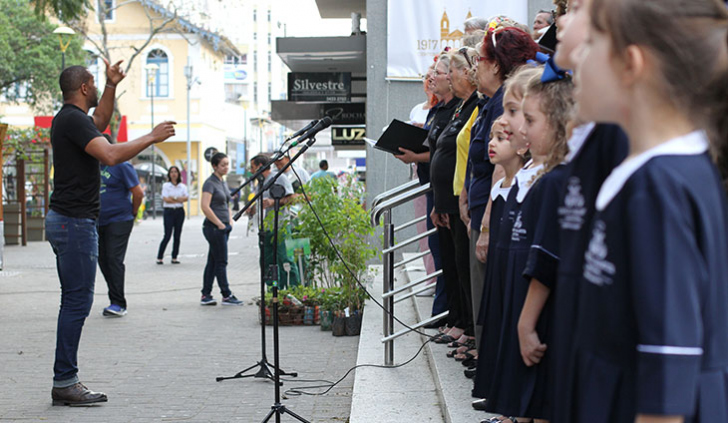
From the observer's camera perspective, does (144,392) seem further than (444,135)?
Yes

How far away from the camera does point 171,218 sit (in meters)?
17.7

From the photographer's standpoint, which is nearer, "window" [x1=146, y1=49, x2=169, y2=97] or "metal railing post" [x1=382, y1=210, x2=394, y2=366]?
"metal railing post" [x1=382, y1=210, x2=394, y2=366]

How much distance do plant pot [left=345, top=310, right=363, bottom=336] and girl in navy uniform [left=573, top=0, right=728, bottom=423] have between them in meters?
7.11

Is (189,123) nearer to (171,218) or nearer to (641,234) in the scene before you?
(171,218)

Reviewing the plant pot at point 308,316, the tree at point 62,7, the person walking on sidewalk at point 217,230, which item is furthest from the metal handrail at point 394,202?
the tree at point 62,7

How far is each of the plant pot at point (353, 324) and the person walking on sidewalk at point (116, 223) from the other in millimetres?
3018

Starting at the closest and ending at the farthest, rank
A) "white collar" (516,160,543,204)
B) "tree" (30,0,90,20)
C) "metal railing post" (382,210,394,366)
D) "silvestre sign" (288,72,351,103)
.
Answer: "white collar" (516,160,543,204), "metal railing post" (382,210,394,366), "tree" (30,0,90,20), "silvestre sign" (288,72,351,103)

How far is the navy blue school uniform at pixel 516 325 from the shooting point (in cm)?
295

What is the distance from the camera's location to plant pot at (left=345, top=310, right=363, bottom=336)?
8.74m

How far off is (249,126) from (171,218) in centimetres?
6629

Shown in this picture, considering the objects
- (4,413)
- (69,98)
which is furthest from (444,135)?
(4,413)

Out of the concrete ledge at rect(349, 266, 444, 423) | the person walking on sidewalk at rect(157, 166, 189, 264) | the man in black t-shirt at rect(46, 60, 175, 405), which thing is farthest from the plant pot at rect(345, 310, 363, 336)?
the person walking on sidewalk at rect(157, 166, 189, 264)

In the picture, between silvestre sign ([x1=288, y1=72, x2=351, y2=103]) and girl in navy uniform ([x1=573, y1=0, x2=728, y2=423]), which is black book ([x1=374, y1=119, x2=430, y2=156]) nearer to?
girl in navy uniform ([x1=573, y1=0, x2=728, y2=423])

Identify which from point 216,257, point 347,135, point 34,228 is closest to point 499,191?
point 216,257
